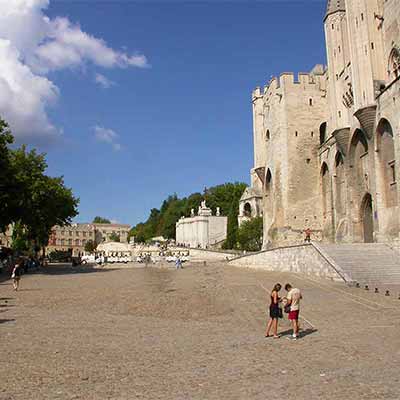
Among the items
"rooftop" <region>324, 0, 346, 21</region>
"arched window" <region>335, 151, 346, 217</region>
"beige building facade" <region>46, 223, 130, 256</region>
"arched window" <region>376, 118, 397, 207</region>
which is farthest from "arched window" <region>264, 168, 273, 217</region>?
"beige building facade" <region>46, 223, 130, 256</region>

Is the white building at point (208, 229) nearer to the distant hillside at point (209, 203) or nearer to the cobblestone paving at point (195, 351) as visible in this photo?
the distant hillside at point (209, 203)

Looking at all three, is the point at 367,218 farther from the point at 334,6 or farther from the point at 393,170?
the point at 334,6

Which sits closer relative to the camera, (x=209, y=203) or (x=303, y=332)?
(x=303, y=332)

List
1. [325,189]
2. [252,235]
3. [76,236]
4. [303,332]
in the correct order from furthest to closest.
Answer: [76,236]
[252,235]
[325,189]
[303,332]

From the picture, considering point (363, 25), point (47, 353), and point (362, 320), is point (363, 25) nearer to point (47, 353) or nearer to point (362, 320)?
point (362, 320)

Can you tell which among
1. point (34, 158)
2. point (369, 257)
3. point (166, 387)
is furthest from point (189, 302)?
point (34, 158)

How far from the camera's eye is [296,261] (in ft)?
95.3

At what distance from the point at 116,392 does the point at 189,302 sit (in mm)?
10792

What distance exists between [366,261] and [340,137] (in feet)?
43.0

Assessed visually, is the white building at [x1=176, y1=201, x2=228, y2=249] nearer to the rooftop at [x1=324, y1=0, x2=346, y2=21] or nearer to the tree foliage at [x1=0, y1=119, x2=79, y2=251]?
the tree foliage at [x1=0, y1=119, x2=79, y2=251]

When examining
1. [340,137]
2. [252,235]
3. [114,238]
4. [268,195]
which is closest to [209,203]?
[252,235]

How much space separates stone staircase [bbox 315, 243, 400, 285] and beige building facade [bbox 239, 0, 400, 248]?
6.45 ft

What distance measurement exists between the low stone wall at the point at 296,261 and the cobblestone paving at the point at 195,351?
708 cm

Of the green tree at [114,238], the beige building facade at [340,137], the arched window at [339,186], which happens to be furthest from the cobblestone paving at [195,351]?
the green tree at [114,238]
